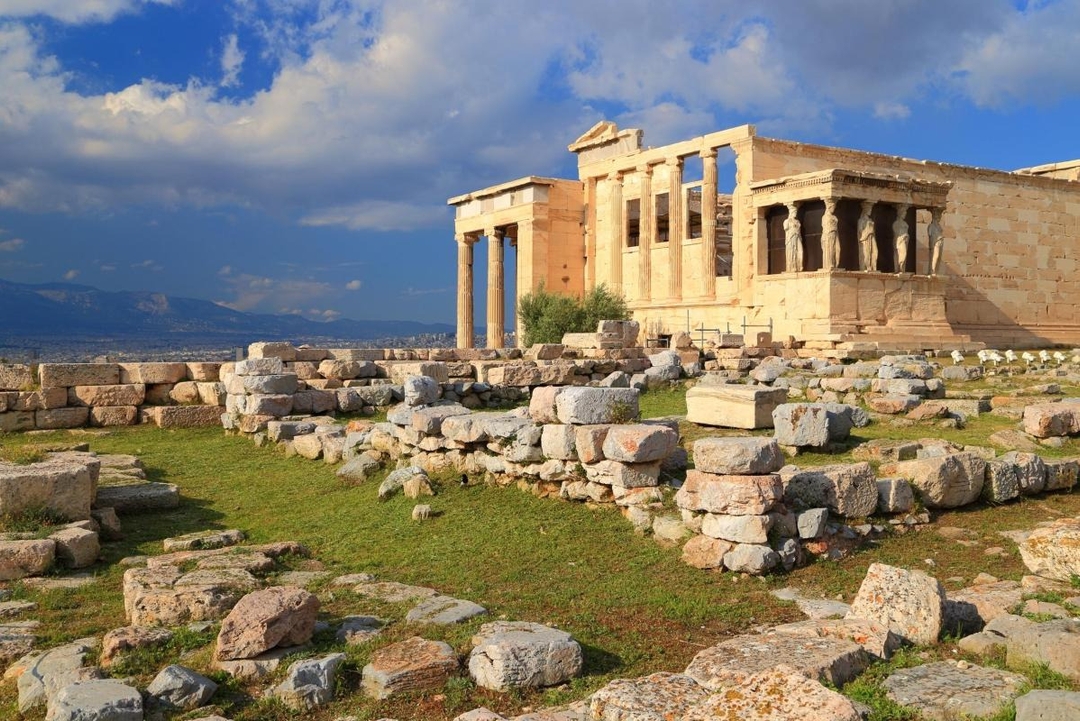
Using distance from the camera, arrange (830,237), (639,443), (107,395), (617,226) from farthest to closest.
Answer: (617,226) → (830,237) → (107,395) → (639,443)

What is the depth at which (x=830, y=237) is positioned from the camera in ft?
90.7

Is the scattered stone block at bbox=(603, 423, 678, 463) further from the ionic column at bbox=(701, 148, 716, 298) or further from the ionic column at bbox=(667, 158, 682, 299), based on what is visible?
the ionic column at bbox=(667, 158, 682, 299)

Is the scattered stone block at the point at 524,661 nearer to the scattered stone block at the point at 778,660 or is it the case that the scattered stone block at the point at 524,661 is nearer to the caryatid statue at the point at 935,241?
the scattered stone block at the point at 778,660

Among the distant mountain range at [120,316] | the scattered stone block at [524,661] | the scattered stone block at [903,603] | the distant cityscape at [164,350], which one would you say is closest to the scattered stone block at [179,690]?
the scattered stone block at [524,661]

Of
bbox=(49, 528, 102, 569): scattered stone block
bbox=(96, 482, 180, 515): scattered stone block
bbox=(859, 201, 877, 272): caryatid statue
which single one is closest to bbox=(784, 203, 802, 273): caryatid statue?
bbox=(859, 201, 877, 272): caryatid statue

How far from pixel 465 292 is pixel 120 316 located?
138942 millimetres

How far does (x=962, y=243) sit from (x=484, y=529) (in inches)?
1221

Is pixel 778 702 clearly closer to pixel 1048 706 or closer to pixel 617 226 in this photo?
pixel 1048 706

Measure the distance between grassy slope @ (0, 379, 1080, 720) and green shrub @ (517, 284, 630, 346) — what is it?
18808 mm

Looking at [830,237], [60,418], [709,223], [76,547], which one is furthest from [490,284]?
[76,547]

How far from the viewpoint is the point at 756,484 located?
7730 mm

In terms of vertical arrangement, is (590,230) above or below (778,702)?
above

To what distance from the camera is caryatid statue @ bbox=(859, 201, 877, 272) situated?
28203 mm

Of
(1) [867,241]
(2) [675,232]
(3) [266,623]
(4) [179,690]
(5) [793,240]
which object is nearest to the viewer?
(4) [179,690]
